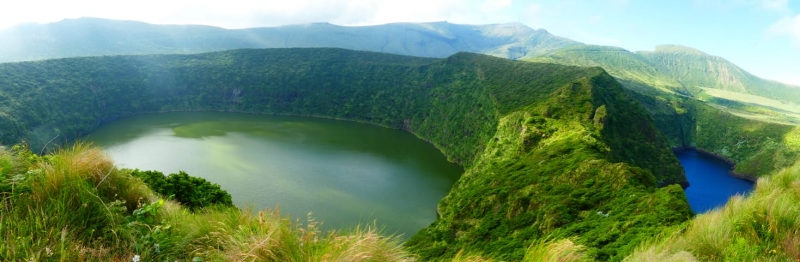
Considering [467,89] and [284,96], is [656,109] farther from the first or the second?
[284,96]

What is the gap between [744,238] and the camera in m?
4.43

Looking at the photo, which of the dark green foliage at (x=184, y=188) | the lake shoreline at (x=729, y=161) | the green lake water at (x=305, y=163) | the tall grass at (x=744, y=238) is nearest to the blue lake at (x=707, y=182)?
the lake shoreline at (x=729, y=161)

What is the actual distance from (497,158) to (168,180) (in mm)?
28968

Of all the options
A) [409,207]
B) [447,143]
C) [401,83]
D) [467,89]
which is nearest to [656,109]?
[467,89]

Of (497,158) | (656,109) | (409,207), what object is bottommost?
(409,207)

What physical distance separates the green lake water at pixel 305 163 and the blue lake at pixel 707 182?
95.2 ft

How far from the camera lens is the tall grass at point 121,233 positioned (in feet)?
10.7

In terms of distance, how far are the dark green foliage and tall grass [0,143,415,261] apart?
15.0m

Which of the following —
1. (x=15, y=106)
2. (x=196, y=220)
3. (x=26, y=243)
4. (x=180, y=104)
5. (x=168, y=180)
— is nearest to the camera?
(x=26, y=243)

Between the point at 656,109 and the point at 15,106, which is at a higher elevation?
the point at 656,109

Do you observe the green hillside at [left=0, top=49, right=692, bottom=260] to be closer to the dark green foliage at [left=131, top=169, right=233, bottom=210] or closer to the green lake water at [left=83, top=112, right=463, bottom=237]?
the green lake water at [left=83, top=112, right=463, bottom=237]

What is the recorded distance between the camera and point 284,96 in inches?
4087

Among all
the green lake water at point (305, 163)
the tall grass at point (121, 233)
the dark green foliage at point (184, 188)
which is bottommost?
the green lake water at point (305, 163)

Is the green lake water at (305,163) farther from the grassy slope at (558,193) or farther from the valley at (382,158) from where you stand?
the grassy slope at (558,193)
